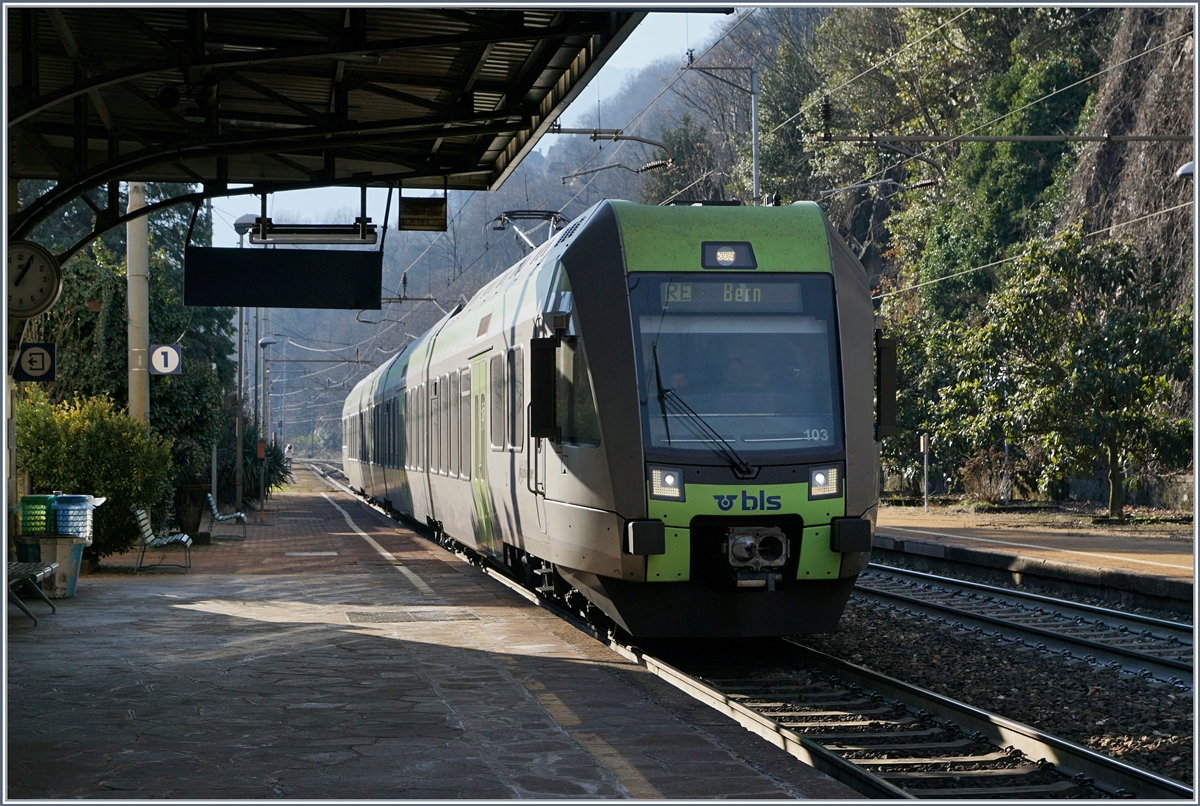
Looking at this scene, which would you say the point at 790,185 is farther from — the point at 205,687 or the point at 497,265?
the point at 497,265

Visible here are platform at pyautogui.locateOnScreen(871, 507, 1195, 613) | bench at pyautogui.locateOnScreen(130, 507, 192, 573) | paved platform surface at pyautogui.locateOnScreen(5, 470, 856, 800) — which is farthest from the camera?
bench at pyautogui.locateOnScreen(130, 507, 192, 573)

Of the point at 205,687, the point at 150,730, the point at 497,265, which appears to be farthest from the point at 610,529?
the point at 497,265

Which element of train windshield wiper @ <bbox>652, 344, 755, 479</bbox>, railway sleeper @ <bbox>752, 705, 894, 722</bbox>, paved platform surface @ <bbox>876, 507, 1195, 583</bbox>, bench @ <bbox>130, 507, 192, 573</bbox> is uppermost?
train windshield wiper @ <bbox>652, 344, 755, 479</bbox>

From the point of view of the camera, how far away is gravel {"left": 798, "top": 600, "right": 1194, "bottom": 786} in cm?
821

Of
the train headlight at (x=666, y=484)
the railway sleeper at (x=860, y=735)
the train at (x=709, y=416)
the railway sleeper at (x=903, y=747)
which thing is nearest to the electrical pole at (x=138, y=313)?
the train at (x=709, y=416)

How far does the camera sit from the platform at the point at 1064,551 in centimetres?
1563

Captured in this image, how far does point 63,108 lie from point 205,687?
6.66 metres

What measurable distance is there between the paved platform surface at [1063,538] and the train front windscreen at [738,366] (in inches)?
244

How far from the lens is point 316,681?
362 inches

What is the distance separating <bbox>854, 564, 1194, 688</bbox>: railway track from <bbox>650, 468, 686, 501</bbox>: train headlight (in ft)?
12.5

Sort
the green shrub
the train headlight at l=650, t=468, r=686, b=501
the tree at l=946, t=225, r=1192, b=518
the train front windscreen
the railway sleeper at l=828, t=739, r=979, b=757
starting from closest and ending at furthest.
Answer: the railway sleeper at l=828, t=739, r=979, b=757 < the train headlight at l=650, t=468, r=686, b=501 < the train front windscreen < the green shrub < the tree at l=946, t=225, r=1192, b=518

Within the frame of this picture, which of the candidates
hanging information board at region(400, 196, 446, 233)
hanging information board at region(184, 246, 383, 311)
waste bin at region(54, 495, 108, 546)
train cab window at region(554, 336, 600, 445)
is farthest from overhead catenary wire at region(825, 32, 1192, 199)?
waste bin at region(54, 495, 108, 546)

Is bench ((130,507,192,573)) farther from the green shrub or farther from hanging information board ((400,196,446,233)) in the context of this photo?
hanging information board ((400,196,446,233))

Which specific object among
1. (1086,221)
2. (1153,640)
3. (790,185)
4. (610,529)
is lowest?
(1153,640)
